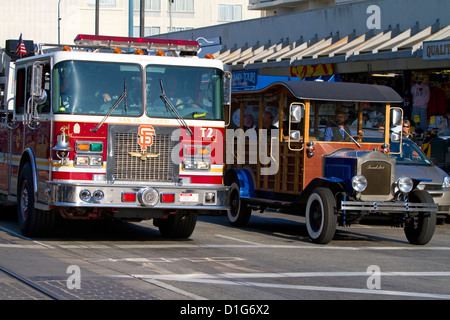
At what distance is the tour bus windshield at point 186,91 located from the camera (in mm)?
11867

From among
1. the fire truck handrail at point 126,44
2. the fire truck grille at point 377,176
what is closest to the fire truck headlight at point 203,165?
the fire truck handrail at point 126,44

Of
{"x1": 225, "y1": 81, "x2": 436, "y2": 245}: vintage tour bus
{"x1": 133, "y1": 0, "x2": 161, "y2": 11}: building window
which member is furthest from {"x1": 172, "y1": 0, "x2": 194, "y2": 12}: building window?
{"x1": 225, "y1": 81, "x2": 436, "y2": 245}: vintage tour bus

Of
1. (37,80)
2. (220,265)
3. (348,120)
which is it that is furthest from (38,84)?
(348,120)

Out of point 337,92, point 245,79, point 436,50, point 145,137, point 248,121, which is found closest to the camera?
point 145,137

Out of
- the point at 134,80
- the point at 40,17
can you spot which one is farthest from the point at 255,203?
the point at 40,17

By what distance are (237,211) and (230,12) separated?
62.6 m

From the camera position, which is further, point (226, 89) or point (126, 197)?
point (226, 89)

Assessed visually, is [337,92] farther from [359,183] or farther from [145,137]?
[145,137]

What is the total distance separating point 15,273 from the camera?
29.7ft

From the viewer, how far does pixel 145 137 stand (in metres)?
11.6

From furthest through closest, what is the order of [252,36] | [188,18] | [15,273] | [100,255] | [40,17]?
[188,18] < [40,17] < [252,36] < [100,255] < [15,273]

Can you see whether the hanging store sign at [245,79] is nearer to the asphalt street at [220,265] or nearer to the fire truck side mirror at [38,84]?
the asphalt street at [220,265]
